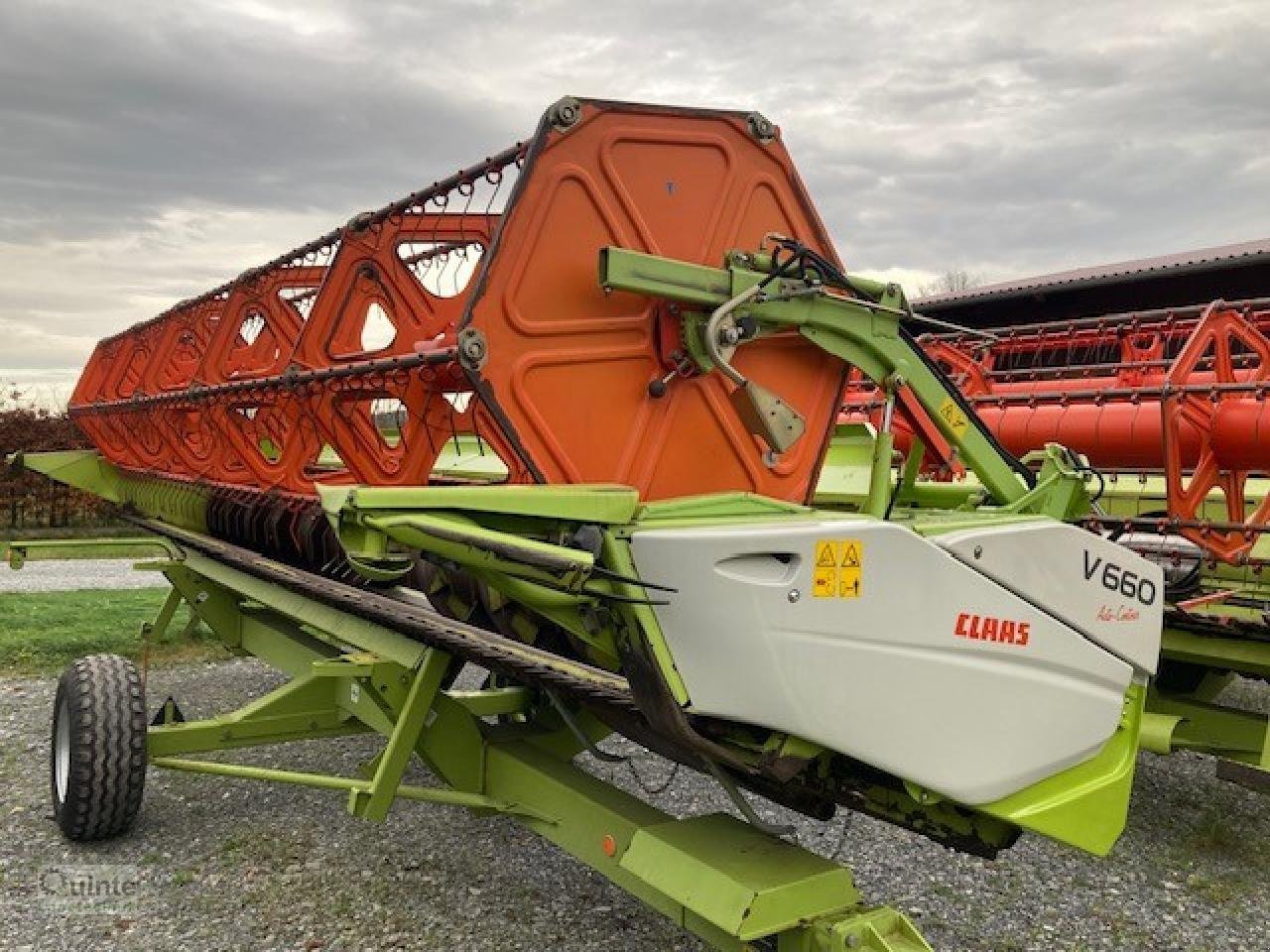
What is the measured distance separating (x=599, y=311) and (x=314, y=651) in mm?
3057

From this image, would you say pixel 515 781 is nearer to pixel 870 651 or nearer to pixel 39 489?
pixel 870 651

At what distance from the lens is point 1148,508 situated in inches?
282

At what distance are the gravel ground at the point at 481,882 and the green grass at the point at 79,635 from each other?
2806mm

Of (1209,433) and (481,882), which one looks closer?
(481,882)

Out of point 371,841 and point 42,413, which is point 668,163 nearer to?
point 371,841

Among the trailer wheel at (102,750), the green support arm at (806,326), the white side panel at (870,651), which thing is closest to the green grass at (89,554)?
→ the trailer wheel at (102,750)

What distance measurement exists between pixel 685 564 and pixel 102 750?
3.17 meters

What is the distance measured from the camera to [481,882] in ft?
14.5

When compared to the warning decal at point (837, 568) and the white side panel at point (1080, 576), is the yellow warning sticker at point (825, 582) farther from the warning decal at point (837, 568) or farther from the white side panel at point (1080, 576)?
the white side panel at point (1080, 576)

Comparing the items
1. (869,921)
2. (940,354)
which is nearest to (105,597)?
(940,354)

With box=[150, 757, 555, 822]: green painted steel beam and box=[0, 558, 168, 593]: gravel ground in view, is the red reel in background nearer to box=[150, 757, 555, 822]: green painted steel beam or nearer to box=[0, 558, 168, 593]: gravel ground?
box=[150, 757, 555, 822]: green painted steel beam

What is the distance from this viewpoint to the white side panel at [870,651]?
2553 mm

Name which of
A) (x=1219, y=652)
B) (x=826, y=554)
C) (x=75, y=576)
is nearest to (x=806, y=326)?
(x=826, y=554)

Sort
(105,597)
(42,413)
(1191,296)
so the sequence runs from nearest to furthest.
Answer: (105,597) → (1191,296) → (42,413)
